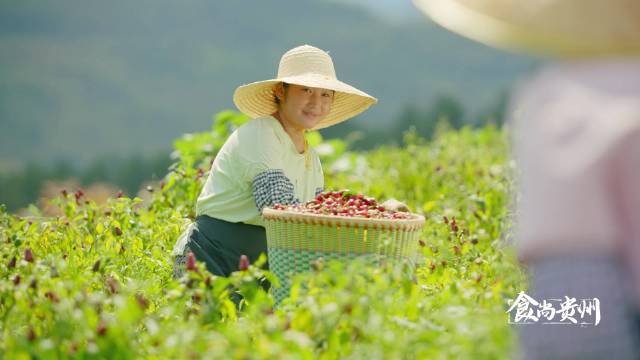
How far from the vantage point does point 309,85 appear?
3.84 m

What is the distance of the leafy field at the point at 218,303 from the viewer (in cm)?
251

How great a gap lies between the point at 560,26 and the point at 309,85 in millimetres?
2088

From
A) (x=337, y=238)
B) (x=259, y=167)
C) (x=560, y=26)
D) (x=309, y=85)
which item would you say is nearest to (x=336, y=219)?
(x=337, y=238)

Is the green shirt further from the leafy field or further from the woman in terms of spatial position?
the leafy field

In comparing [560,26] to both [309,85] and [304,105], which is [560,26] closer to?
[309,85]

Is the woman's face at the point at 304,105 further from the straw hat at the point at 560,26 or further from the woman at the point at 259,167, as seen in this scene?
the straw hat at the point at 560,26

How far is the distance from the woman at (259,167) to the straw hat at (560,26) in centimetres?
188

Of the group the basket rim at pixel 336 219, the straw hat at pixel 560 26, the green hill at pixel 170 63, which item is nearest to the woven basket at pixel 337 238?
the basket rim at pixel 336 219

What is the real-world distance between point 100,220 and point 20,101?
18.2m

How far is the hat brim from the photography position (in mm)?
3908

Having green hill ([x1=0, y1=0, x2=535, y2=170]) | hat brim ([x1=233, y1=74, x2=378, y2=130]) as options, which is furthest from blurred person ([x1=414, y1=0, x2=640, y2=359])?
green hill ([x1=0, y1=0, x2=535, y2=170])

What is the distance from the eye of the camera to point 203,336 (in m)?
2.54

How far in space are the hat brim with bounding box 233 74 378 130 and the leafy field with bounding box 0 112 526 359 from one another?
0.63m

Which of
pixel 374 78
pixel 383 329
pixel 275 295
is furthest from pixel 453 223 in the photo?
pixel 374 78
